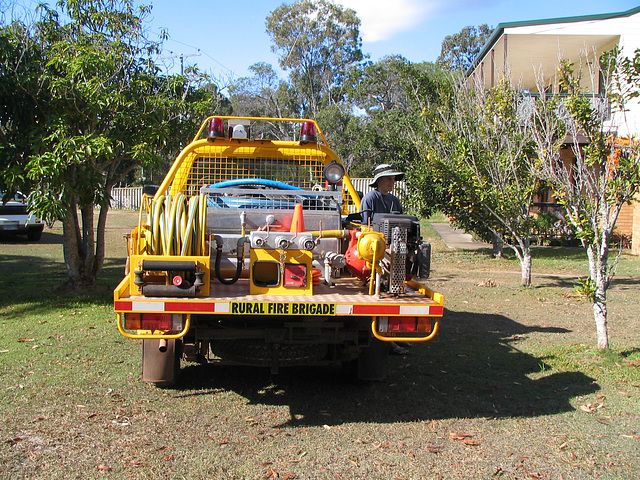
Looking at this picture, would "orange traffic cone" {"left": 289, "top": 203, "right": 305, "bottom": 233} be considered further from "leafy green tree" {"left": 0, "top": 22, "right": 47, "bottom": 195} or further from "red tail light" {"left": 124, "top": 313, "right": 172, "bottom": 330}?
"leafy green tree" {"left": 0, "top": 22, "right": 47, "bottom": 195}

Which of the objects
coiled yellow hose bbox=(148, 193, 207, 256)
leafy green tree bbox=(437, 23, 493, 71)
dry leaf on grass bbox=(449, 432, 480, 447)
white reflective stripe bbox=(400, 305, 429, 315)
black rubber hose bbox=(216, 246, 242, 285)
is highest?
leafy green tree bbox=(437, 23, 493, 71)

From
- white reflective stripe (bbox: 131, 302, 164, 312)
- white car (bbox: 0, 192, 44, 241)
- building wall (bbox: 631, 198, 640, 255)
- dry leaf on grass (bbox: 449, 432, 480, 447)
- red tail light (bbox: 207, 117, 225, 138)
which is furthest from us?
white car (bbox: 0, 192, 44, 241)

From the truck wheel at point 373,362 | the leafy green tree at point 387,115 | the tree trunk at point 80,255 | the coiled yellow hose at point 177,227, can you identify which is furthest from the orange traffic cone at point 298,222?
the leafy green tree at point 387,115

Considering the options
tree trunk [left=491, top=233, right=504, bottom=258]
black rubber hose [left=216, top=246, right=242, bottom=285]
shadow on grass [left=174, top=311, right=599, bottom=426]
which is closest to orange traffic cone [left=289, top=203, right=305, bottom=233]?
black rubber hose [left=216, top=246, right=242, bottom=285]

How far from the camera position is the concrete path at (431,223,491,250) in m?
18.7

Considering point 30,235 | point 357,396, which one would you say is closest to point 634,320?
point 357,396

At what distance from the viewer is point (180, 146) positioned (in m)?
10.0

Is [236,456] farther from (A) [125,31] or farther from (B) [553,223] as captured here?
(B) [553,223]

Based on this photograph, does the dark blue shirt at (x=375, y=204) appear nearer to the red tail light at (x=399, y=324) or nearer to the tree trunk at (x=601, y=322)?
the red tail light at (x=399, y=324)

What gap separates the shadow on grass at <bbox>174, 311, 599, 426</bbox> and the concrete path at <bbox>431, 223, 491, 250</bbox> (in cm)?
1199

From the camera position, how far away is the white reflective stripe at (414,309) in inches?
177

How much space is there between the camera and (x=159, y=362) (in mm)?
5180

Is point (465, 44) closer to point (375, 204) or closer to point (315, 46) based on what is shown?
point (315, 46)

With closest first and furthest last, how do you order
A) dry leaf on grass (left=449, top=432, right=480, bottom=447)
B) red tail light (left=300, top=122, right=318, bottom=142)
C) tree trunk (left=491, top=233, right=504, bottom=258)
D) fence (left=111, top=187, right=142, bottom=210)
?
dry leaf on grass (left=449, top=432, right=480, bottom=447) → red tail light (left=300, top=122, right=318, bottom=142) → tree trunk (left=491, top=233, right=504, bottom=258) → fence (left=111, top=187, right=142, bottom=210)
